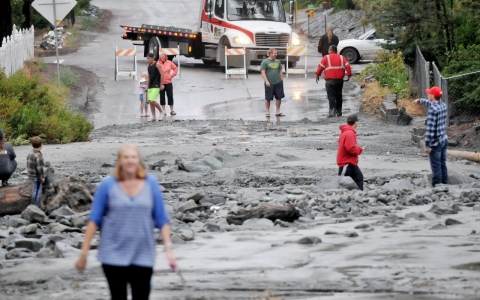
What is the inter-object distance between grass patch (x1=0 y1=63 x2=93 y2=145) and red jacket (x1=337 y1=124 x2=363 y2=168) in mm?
8419

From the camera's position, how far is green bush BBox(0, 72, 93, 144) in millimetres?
20812

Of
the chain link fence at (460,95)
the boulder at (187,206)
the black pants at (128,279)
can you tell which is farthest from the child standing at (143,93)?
the black pants at (128,279)

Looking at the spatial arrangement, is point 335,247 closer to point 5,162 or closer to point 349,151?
point 349,151

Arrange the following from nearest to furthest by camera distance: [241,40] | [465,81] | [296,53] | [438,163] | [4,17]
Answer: [438,163] < [465,81] < [4,17] < [296,53] < [241,40]

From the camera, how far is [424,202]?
13.5 m

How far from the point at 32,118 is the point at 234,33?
55.2 ft

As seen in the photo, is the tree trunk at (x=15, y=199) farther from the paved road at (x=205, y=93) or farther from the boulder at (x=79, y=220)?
the paved road at (x=205, y=93)

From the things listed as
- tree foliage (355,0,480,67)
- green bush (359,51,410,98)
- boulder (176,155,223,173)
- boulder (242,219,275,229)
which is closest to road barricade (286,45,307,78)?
green bush (359,51,410,98)

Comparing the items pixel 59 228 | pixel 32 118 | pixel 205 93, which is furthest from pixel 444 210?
pixel 205 93

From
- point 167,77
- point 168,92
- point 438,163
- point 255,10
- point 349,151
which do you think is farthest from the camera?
point 255,10

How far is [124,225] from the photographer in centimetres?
651

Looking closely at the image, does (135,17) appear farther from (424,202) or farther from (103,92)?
(424,202)

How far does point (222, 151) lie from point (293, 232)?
692 centimetres

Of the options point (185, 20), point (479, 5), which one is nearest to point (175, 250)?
point (479, 5)
